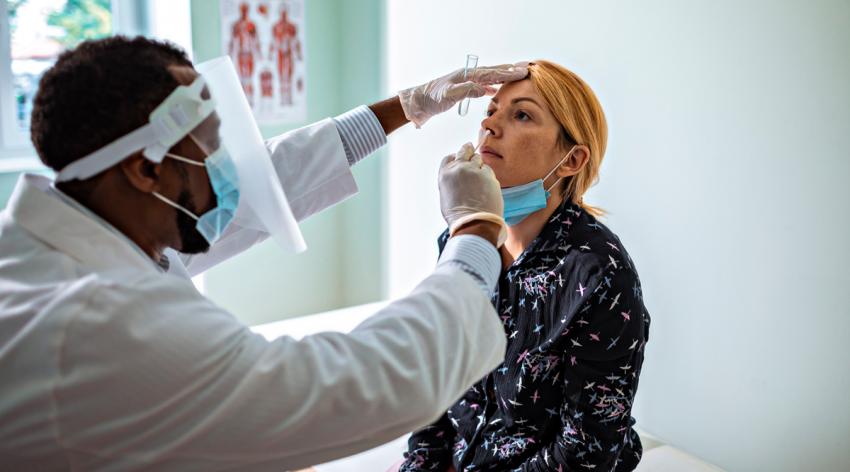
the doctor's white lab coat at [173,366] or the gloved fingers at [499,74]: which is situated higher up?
the gloved fingers at [499,74]

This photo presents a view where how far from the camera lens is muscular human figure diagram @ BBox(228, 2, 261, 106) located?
3.41 meters

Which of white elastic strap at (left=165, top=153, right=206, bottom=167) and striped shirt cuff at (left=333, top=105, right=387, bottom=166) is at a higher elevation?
white elastic strap at (left=165, top=153, right=206, bottom=167)

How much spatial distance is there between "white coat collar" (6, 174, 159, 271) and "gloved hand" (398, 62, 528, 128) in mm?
897

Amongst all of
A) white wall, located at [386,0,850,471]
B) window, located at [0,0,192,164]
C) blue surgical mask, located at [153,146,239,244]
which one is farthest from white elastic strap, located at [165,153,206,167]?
window, located at [0,0,192,164]

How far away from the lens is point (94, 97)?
105 cm

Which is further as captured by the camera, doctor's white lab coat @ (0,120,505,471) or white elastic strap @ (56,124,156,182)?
white elastic strap @ (56,124,156,182)

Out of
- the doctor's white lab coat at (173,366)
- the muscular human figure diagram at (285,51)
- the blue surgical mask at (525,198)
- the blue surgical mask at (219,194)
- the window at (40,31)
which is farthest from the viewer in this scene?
the muscular human figure diagram at (285,51)

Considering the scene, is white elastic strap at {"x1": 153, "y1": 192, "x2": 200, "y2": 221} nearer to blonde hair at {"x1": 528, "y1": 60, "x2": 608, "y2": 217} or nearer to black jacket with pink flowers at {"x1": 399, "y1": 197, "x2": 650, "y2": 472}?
black jacket with pink flowers at {"x1": 399, "y1": 197, "x2": 650, "y2": 472}

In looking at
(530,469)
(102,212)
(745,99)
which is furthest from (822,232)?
(102,212)

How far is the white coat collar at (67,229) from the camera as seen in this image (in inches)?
41.2

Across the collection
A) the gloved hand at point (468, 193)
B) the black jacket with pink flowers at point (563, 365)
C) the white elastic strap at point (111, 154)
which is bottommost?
the black jacket with pink flowers at point (563, 365)

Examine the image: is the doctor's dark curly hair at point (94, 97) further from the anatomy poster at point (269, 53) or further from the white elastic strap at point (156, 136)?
the anatomy poster at point (269, 53)

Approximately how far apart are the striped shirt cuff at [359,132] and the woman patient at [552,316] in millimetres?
257

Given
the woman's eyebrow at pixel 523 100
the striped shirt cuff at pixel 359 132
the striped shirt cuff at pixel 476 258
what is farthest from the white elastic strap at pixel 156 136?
the woman's eyebrow at pixel 523 100
